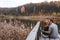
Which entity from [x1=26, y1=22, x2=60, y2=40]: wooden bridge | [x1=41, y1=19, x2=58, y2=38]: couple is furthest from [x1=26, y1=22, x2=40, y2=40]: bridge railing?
[x1=41, y1=19, x2=58, y2=38]: couple

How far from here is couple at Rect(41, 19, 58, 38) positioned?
231cm

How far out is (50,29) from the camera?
2334mm

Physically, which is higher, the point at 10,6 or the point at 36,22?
the point at 10,6

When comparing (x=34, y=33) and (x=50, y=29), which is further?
(x=50, y=29)

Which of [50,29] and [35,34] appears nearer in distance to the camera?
[35,34]

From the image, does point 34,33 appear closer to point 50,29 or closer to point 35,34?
point 35,34

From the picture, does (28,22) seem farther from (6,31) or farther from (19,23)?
(6,31)

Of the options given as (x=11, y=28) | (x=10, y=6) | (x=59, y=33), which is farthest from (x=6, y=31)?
(x=59, y=33)

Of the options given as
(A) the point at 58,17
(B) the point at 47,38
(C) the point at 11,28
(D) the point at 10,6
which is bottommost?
(B) the point at 47,38

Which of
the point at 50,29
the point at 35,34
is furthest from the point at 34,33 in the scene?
the point at 50,29

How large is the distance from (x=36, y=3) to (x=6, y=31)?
66cm

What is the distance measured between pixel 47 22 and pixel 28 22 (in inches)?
12.0

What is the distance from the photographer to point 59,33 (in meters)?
2.32

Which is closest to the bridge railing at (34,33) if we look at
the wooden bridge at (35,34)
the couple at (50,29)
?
the wooden bridge at (35,34)
